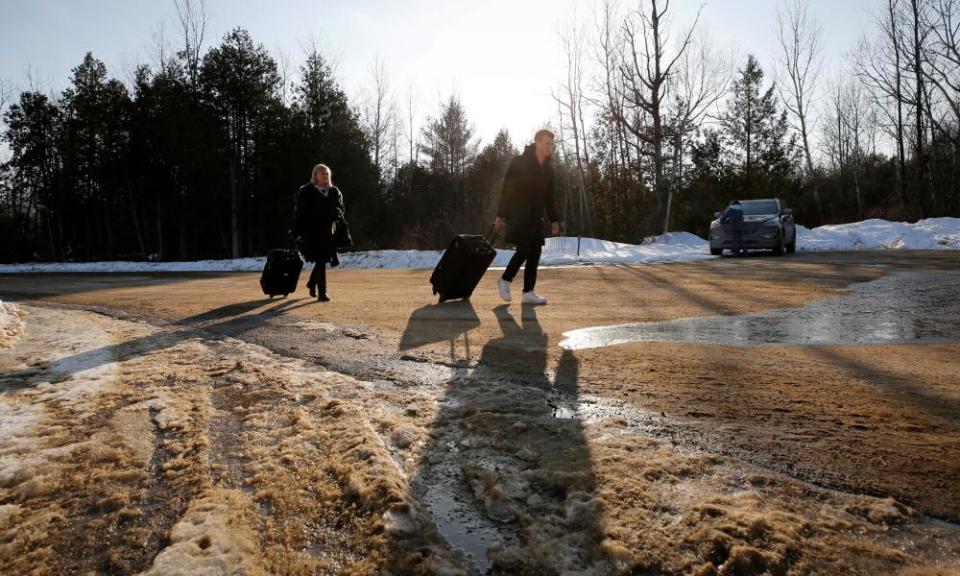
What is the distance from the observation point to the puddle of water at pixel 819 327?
417 cm

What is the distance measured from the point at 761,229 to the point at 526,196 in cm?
1291

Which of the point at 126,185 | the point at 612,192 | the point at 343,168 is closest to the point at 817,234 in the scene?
the point at 612,192

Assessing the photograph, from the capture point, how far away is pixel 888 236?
822 inches

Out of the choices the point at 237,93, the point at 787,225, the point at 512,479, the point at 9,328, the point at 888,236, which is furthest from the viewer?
the point at 237,93

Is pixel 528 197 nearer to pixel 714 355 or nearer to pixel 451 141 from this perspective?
pixel 714 355

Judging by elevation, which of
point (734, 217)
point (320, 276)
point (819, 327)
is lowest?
point (819, 327)

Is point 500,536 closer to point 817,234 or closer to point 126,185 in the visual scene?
point 817,234

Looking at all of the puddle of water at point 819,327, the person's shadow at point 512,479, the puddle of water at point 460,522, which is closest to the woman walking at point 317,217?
the puddle of water at point 819,327

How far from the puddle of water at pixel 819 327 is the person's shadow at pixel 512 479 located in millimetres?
1440

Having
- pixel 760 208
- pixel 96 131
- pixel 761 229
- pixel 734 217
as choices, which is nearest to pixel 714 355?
pixel 761 229

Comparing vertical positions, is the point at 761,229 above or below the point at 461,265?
above

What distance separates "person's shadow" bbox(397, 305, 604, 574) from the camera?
147cm

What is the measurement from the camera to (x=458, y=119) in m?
43.1

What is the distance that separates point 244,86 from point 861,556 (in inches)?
1332
